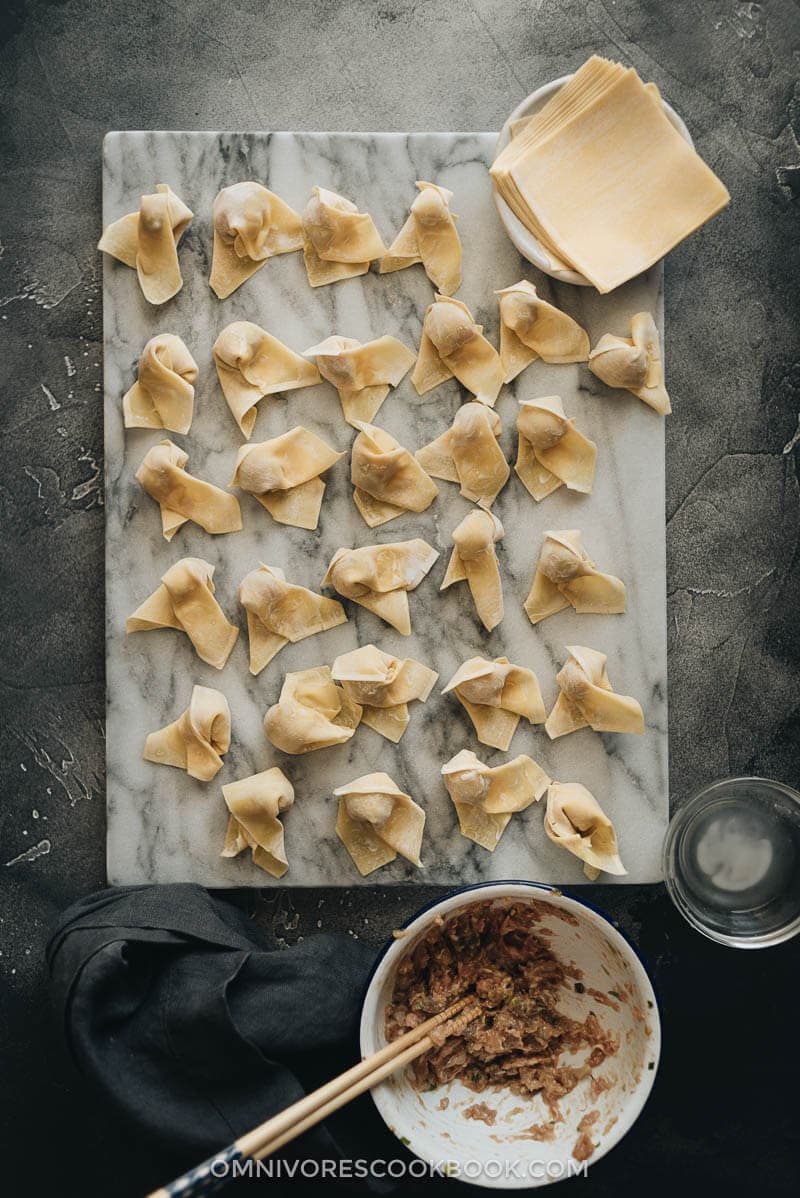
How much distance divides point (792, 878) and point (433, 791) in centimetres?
40

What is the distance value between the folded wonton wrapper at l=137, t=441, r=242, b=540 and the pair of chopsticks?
0.57 m

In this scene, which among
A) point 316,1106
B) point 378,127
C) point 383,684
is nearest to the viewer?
point 316,1106

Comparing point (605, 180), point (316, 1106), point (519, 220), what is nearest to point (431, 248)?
point (519, 220)

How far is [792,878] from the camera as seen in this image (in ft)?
3.66

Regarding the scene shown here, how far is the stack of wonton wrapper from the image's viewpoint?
109cm

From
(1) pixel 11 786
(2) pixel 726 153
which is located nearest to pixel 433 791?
(1) pixel 11 786

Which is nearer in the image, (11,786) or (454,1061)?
(454,1061)

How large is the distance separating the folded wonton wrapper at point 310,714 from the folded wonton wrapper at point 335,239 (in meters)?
0.44

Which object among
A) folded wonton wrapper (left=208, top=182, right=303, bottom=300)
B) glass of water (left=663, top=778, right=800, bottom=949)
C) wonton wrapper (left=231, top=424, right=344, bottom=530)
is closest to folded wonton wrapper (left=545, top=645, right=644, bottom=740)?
glass of water (left=663, top=778, right=800, bottom=949)

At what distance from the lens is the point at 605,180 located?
111cm

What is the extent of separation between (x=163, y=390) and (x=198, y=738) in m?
0.38

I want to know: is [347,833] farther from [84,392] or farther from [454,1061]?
[84,392]

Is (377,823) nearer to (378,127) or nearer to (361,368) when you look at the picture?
(361,368)

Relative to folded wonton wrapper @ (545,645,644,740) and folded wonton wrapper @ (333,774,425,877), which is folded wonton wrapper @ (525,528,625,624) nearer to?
folded wonton wrapper @ (545,645,644,740)
